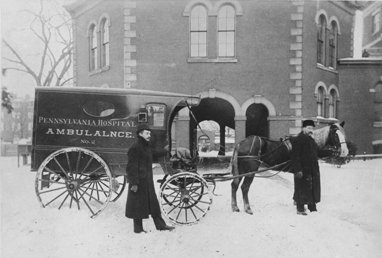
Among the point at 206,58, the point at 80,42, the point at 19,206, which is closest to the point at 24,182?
the point at 19,206

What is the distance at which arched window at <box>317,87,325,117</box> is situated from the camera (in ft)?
42.9

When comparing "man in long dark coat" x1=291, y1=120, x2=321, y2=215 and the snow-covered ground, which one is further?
"man in long dark coat" x1=291, y1=120, x2=321, y2=215

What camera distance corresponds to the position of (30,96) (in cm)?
816

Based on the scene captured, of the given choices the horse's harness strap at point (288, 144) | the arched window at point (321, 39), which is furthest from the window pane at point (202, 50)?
the horse's harness strap at point (288, 144)

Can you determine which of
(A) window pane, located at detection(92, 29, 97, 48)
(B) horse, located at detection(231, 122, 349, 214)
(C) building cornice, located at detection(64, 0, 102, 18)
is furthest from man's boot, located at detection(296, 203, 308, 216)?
(C) building cornice, located at detection(64, 0, 102, 18)

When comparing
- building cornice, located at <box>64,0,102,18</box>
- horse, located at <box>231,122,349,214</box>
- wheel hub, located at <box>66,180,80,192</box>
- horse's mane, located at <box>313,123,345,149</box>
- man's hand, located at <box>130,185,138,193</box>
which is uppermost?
building cornice, located at <box>64,0,102,18</box>

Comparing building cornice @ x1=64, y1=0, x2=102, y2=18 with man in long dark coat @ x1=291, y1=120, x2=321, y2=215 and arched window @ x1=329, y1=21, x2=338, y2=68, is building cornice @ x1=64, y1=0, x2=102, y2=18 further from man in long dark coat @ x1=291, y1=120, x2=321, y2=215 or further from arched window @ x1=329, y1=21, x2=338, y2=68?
man in long dark coat @ x1=291, y1=120, x2=321, y2=215

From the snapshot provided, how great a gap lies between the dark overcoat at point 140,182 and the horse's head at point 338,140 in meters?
3.85

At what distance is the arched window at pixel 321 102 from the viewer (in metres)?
13.1

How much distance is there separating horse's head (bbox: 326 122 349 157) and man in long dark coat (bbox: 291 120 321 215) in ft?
1.54

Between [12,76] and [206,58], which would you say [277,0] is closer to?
[206,58]

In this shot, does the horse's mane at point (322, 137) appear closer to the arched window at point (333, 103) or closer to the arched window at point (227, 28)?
the arched window at point (227, 28)

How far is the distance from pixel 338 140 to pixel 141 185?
4100 mm

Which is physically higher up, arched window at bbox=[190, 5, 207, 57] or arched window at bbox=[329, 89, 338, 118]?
arched window at bbox=[190, 5, 207, 57]
